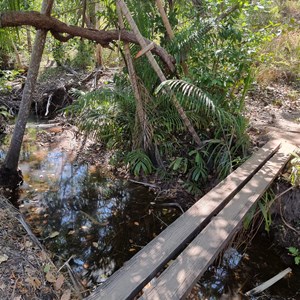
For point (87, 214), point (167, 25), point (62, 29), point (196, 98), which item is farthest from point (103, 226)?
point (167, 25)

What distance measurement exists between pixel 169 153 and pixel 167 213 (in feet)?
3.65

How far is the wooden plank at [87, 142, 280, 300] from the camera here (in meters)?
1.71

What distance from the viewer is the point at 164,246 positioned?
211 cm

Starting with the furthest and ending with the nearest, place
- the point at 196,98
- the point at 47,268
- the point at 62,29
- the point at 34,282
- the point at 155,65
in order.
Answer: the point at 196,98 < the point at 155,65 < the point at 62,29 < the point at 47,268 < the point at 34,282

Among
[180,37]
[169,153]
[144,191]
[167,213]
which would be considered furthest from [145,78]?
[167,213]

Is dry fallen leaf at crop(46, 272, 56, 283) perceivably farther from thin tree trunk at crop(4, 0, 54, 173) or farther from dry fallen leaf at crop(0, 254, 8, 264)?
thin tree trunk at crop(4, 0, 54, 173)

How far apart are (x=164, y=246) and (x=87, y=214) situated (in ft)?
6.97

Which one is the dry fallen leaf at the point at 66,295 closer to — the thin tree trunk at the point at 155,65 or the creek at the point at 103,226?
the creek at the point at 103,226

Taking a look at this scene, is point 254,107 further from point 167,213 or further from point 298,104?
point 167,213

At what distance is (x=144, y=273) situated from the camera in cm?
183

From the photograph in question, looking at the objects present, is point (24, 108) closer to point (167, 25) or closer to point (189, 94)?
point (189, 94)

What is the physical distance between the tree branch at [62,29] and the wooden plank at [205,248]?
7.29ft

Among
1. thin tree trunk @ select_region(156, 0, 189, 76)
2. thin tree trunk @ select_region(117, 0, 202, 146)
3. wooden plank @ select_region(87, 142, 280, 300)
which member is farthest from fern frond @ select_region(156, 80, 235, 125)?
wooden plank @ select_region(87, 142, 280, 300)

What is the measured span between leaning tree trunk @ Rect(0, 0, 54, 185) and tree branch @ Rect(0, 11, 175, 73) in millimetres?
129
